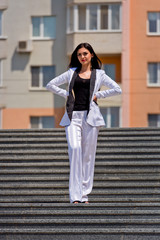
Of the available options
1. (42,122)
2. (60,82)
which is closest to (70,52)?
(42,122)

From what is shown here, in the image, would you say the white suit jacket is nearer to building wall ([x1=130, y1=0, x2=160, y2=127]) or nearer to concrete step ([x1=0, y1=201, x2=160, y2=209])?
concrete step ([x1=0, y1=201, x2=160, y2=209])

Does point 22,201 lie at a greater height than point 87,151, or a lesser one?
lesser

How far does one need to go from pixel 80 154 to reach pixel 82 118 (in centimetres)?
44

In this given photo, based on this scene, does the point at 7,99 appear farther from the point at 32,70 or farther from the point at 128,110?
the point at 128,110

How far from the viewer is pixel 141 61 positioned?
3906 cm

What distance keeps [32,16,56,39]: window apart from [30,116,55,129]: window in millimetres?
4236

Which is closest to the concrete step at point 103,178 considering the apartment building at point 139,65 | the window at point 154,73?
the apartment building at point 139,65

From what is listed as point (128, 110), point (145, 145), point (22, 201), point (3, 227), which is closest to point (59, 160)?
point (145, 145)

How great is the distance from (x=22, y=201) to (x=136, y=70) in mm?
29934

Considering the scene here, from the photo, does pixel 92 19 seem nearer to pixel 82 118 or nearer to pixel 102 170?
pixel 102 170

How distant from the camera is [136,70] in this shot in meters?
39.2

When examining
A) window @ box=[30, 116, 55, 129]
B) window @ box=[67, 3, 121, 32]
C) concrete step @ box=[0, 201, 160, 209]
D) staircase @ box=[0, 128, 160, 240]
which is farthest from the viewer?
window @ box=[30, 116, 55, 129]

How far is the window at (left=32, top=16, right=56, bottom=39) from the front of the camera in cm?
4016

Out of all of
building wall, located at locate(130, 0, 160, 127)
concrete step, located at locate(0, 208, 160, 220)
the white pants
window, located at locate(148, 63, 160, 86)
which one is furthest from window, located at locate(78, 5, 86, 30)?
concrete step, located at locate(0, 208, 160, 220)
